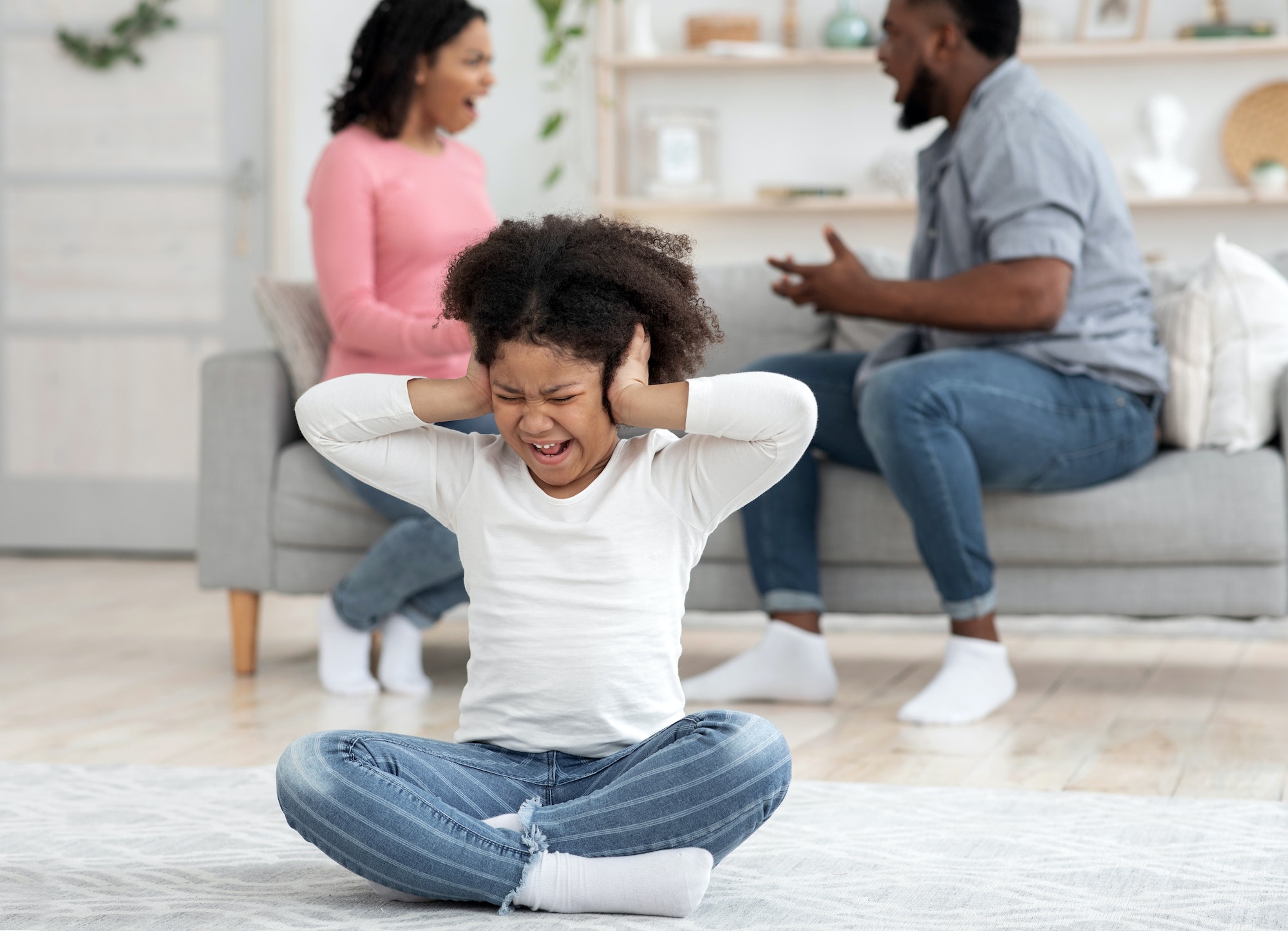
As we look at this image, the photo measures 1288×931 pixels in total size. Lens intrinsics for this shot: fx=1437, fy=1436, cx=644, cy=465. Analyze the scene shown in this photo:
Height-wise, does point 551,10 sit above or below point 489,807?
above

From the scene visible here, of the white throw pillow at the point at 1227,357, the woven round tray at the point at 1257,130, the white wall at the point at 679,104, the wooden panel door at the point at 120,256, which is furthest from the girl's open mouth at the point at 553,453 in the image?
the woven round tray at the point at 1257,130

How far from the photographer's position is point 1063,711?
2174mm

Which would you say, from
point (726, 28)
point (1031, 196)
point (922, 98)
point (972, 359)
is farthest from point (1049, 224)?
point (726, 28)

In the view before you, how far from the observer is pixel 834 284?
2.14m

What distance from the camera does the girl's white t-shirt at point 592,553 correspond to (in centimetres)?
120

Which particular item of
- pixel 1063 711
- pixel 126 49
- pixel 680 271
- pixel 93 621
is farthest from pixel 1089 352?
pixel 126 49

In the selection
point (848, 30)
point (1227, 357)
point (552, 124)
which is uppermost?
point (848, 30)

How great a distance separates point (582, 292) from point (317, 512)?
1.37 metres

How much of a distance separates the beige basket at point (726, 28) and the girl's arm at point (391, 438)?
311cm

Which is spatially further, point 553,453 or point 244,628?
point 244,628

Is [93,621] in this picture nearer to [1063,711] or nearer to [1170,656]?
[1063,711]

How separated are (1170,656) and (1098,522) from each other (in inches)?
28.3

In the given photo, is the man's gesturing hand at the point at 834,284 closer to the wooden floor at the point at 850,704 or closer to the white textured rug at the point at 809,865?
the wooden floor at the point at 850,704

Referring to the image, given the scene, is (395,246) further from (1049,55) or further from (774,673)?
(1049,55)
